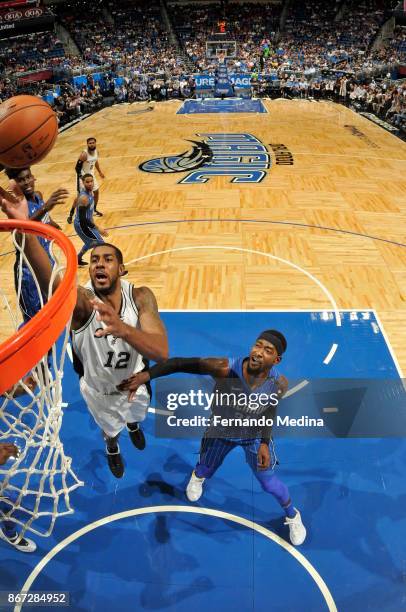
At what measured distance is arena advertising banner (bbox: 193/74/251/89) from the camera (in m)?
25.2

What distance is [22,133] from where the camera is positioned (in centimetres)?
454

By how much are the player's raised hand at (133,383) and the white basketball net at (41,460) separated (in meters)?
0.47

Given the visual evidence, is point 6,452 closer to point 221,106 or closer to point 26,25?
point 221,106

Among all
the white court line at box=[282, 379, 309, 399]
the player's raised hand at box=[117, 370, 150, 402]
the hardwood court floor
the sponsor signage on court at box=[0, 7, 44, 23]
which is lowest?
the hardwood court floor

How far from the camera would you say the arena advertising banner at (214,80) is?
25156mm

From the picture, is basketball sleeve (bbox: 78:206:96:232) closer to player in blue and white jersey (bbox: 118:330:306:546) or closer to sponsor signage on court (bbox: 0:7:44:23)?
player in blue and white jersey (bbox: 118:330:306:546)

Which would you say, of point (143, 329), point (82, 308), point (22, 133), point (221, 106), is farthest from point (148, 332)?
point (221, 106)

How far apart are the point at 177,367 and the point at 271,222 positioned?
4.83 meters

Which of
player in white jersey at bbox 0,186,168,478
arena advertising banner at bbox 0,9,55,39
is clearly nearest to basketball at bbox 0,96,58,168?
player in white jersey at bbox 0,186,168,478

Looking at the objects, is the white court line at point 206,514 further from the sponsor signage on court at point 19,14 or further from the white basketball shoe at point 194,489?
A: the sponsor signage on court at point 19,14

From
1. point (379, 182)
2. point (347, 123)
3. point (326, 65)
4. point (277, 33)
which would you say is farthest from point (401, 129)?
point (277, 33)

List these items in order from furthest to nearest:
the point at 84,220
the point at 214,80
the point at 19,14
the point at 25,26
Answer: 1. the point at 25,26
2. the point at 19,14
3. the point at 214,80
4. the point at 84,220

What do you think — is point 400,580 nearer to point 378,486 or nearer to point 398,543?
point 398,543

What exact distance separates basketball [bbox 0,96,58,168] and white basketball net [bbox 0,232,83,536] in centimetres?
115
